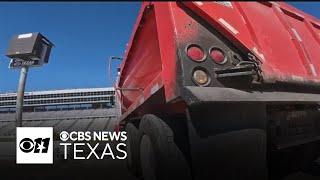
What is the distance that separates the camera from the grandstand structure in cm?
524

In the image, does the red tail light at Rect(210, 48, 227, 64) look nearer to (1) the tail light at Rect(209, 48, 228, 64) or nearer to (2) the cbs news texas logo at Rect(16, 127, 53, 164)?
(1) the tail light at Rect(209, 48, 228, 64)

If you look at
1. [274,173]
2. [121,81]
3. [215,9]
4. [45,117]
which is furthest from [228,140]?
[121,81]

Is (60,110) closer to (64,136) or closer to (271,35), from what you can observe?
(64,136)

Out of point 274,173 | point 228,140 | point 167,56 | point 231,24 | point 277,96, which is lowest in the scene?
point 274,173

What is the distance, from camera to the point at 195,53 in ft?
13.4

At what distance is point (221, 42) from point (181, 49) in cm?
47

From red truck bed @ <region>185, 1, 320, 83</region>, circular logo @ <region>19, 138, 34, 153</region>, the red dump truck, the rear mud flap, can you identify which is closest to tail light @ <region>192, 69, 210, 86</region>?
the red dump truck

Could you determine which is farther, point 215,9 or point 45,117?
point 45,117

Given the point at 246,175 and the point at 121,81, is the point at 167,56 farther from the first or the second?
the point at 121,81

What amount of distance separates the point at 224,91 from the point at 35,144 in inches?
100

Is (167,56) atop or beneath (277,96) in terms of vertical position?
atop

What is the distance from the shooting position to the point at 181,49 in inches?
157

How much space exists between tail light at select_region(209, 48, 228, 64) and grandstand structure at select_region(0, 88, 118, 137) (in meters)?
1.95

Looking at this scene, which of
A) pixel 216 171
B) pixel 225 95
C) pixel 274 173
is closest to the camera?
pixel 225 95
